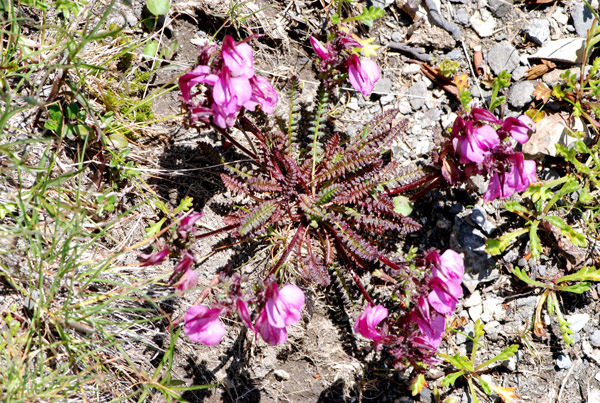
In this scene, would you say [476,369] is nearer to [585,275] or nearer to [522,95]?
[585,275]

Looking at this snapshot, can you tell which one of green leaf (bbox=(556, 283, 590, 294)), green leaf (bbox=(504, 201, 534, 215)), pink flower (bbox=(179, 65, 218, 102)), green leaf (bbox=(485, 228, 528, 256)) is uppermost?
pink flower (bbox=(179, 65, 218, 102))

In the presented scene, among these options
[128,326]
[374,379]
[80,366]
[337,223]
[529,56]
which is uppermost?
[529,56]

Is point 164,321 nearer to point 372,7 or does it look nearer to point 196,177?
point 196,177

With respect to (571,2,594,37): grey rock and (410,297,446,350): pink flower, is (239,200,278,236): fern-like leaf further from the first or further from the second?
(571,2,594,37): grey rock

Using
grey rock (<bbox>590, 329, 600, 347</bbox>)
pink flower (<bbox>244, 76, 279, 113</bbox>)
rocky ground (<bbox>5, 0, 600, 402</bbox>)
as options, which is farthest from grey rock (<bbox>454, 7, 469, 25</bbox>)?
grey rock (<bbox>590, 329, 600, 347</bbox>)

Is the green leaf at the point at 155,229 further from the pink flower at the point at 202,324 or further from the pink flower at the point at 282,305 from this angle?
the pink flower at the point at 282,305

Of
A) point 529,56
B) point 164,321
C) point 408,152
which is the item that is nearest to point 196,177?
point 164,321

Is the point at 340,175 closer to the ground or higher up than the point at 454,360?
higher up

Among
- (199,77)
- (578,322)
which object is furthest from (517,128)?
(199,77)
